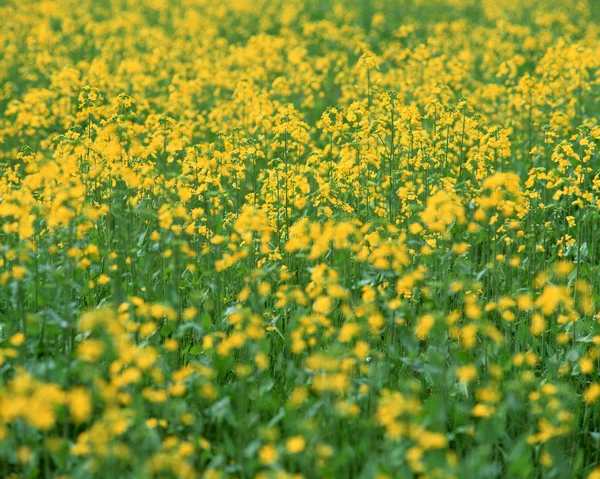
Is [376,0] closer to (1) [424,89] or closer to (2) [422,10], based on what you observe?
(2) [422,10]

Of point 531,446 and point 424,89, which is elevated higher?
point 424,89

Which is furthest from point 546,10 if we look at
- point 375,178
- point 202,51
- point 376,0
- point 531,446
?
point 531,446

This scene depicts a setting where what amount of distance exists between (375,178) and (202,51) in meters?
7.01

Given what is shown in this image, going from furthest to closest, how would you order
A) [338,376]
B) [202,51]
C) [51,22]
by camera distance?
[51,22] < [202,51] < [338,376]

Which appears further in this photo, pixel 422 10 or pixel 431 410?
pixel 422 10

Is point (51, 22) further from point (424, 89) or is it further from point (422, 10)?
point (424, 89)

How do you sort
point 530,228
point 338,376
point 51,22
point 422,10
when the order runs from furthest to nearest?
1. point 422,10
2. point 51,22
3. point 530,228
4. point 338,376

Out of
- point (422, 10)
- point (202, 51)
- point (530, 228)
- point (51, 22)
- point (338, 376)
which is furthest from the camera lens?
point (422, 10)

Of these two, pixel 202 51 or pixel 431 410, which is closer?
pixel 431 410

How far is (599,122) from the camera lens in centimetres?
1006

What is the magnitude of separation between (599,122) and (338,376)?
288 inches

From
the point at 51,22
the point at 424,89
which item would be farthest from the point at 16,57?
the point at 424,89

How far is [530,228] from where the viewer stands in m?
6.77

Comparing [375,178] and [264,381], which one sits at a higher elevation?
[375,178]
